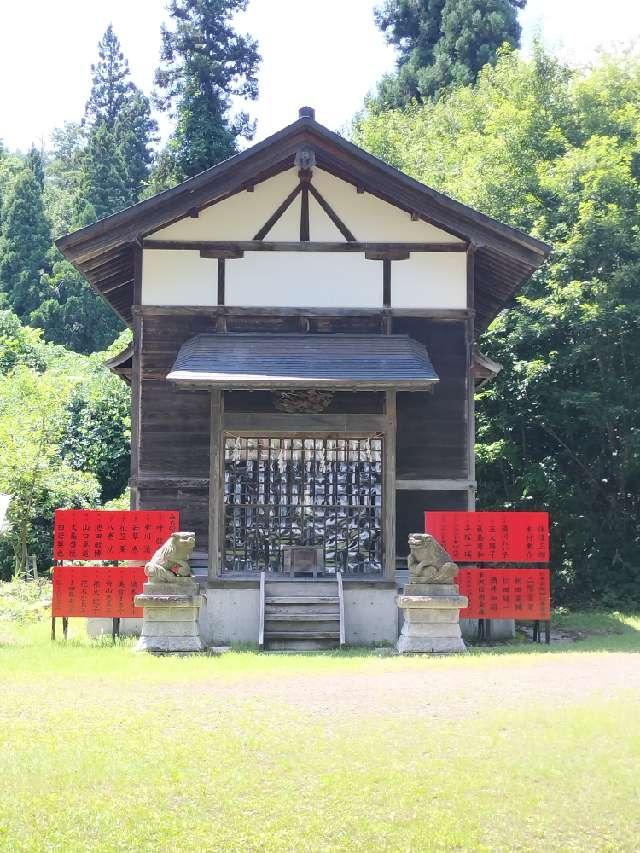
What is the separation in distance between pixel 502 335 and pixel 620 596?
643cm

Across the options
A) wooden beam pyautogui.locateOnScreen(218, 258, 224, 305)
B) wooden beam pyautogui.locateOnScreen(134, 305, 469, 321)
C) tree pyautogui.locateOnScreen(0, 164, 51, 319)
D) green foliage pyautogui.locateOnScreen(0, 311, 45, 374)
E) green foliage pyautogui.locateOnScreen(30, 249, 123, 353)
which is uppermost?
tree pyautogui.locateOnScreen(0, 164, 51, 319)

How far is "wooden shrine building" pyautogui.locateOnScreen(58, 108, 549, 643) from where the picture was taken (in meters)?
16.0

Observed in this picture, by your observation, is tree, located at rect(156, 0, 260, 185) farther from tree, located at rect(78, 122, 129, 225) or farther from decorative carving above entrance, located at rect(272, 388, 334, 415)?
decorative carving above entrance, located at rect(272, 388, 334, 415)


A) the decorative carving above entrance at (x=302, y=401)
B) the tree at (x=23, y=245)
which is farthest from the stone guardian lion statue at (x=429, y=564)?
the tree at (x=23, y=245)

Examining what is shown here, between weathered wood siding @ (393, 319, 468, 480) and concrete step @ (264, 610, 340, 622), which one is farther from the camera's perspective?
weathered wood siding @ (393, 319, 468, 480)

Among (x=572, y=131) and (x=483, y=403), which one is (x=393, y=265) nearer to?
(x=483, y=403)

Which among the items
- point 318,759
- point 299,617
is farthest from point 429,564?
point 318,759

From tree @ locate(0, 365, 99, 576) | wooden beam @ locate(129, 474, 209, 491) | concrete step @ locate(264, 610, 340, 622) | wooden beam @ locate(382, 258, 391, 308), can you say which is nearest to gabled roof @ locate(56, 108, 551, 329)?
wooden beam @ locate(382, 258, 391, 308)

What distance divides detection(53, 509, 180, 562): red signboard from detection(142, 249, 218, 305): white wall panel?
3.50 m

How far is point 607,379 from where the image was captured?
23000 millimetres

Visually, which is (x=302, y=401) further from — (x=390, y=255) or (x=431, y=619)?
(x=431, y=619)

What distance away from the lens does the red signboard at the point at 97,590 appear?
1504 centimetres

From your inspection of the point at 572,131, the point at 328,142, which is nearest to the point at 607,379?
the point at 572,131

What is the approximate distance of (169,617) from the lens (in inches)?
543
